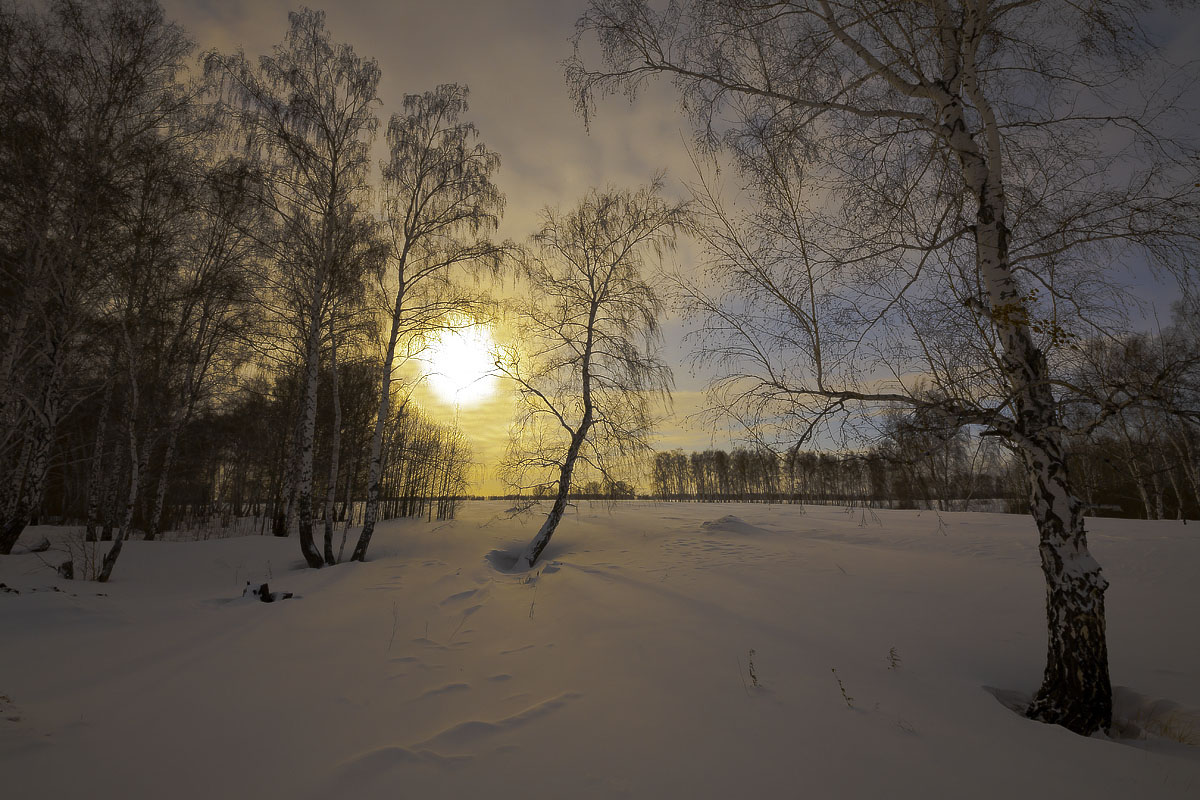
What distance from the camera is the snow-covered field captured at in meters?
2.66

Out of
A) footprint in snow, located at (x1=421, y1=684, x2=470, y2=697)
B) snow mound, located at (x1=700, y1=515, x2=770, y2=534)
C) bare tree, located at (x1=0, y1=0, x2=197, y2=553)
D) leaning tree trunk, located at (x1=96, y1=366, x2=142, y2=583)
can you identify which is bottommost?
footprint in snow, located at (x1=421, y1=684, x2=470, y2=697)

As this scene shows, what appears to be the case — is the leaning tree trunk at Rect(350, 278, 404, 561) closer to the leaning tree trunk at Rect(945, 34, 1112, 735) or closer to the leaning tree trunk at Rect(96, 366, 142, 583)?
the leaning tree trunk at Rect(96, 366, 142, 583)

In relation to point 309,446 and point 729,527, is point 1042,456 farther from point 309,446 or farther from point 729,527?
point 309,446

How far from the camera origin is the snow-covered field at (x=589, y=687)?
2662mm

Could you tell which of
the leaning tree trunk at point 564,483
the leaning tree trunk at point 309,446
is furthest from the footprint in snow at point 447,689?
the leaning tree trunk at point 309,446

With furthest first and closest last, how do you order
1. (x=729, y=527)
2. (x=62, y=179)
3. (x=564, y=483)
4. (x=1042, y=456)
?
(x=729, y=527) < (x=564, y=483) < (x=62, y=179) < (x=1042, y=456)

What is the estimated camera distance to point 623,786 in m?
2.59

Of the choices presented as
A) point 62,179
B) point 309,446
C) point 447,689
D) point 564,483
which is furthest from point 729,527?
point 62,179

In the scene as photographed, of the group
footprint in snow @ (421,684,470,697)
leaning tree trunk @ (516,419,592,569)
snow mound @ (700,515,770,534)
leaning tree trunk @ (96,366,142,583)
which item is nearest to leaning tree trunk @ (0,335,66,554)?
leaning tree trunk @ (96,366,142,583)

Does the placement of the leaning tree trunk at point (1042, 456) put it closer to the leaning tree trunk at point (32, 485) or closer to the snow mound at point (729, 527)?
the snow mound at point (729, 527)

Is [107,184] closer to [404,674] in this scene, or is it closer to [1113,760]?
[404,674]

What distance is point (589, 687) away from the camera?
12.4 feet

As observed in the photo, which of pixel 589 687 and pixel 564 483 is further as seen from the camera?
pixel 564 483

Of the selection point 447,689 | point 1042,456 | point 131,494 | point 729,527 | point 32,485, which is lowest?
point 447,689
